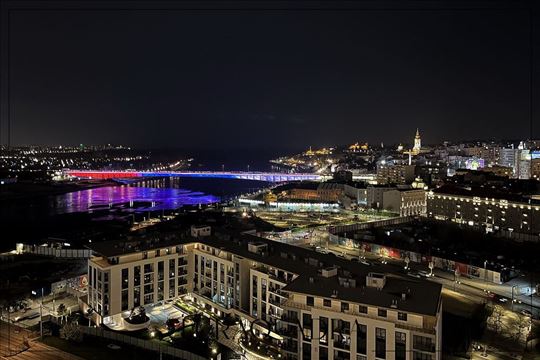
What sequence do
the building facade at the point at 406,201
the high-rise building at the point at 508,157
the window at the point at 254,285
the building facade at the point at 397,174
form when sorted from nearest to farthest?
the window at the point at 254,285 < the building facade at the point at 406,201 < the building facade at the point at 397,174 < the high-rise building at the point at 508,157

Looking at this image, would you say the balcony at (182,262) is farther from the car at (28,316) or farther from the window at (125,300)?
the car at (28,316)

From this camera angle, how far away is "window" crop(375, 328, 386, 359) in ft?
10.0

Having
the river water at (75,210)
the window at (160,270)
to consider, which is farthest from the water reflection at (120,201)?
the window at (160,270)

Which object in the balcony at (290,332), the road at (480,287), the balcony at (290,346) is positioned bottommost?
the road at (480,287)

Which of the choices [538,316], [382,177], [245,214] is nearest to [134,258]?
[538,316]

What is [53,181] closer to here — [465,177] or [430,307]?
[465,177]

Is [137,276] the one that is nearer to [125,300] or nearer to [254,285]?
[125,300]

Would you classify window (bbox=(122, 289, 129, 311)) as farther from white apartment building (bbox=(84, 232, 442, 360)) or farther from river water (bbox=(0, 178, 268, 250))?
river water (bbox=(0, 178, 268, 250))

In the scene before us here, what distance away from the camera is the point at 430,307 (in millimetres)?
3053

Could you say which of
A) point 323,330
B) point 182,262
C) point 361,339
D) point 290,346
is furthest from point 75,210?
point 361,339

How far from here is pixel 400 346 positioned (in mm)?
3021

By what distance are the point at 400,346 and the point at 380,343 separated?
0.14 metres

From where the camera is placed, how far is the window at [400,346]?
9.86ft

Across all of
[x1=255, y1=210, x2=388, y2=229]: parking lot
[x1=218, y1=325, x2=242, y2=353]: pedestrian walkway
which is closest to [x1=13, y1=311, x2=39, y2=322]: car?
[x1=218, y1=325, x2=242, y2=353]: pedestrian walkway
